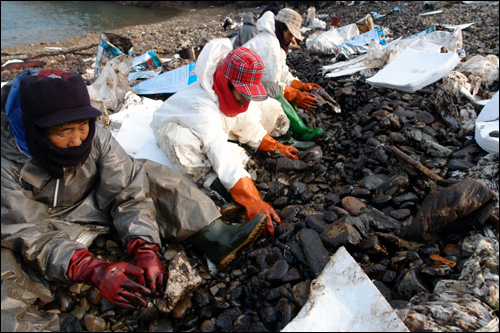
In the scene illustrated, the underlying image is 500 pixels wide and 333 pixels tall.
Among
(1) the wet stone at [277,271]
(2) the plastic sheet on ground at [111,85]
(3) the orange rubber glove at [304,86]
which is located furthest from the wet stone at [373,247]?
(2) the plastic sheet on ground at [111,85]

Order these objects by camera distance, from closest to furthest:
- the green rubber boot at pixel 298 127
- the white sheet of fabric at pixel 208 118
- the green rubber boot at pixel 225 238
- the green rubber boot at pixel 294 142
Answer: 1. the green rubber boot at pixel 225 238
2. the white sheet of fabric at pixel 208 118
3. the green rubber boot at pixel 294 142
4. the green rubber boot at pixel 298 127

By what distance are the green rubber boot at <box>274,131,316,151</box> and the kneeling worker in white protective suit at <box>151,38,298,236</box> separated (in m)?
0.89

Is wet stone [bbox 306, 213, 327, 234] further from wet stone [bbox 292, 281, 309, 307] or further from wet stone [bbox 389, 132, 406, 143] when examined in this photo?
wet stone [bbox 389, 132, 406, 143]

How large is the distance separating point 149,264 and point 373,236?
1376mm

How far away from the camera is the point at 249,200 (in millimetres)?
2445

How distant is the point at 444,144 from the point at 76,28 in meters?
16.9

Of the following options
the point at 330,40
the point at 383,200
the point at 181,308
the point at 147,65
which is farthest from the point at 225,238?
the point at 330,40

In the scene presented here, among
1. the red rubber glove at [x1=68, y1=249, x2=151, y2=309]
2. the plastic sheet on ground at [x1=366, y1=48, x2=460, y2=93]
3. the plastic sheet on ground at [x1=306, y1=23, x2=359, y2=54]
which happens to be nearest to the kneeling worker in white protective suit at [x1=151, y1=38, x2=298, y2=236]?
the red rubber glove at [x1=68, y1=249, x2=151, y2=309]

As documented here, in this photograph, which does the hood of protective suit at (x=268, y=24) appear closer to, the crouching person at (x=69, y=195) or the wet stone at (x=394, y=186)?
the wet stone at (x=394, y=186)

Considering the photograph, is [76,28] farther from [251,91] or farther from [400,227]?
[400,227]

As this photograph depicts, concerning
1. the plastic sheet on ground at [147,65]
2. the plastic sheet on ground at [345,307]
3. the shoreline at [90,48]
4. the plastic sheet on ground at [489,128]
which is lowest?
the plastic sheet on ground at [345,307]

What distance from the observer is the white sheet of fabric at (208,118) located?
2.52 meters

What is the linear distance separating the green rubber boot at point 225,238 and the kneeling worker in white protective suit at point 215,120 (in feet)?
0.99

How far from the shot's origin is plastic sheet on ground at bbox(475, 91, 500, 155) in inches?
95.6
